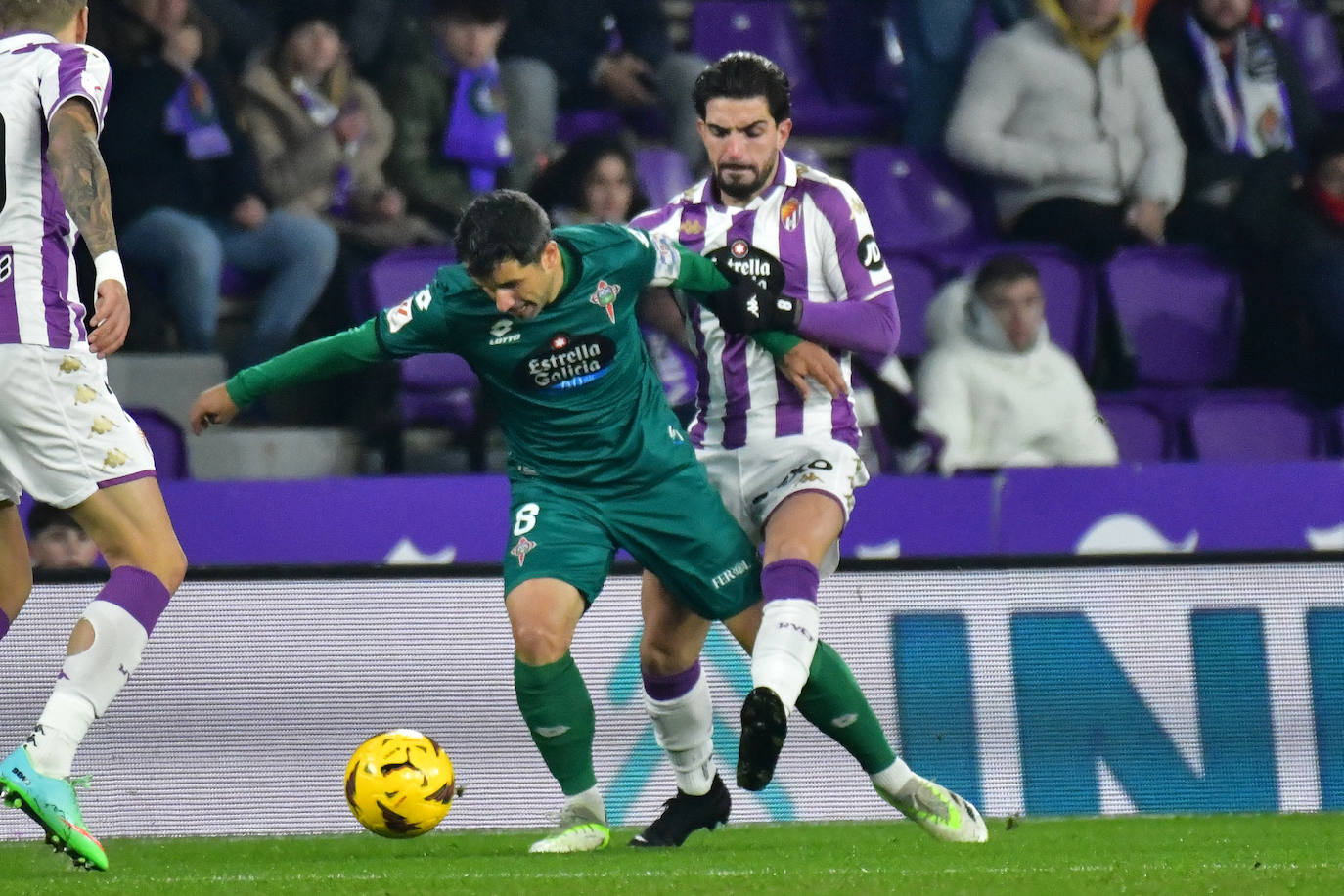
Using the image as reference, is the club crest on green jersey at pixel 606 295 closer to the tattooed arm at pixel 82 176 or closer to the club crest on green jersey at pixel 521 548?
the club crest on green jersey at pixel 521 548

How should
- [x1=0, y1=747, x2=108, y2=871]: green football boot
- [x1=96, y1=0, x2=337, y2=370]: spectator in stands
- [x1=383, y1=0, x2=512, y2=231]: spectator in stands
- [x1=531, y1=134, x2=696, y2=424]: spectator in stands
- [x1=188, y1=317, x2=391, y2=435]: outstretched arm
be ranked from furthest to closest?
[x1=383, y1=0, x2=512, y2=231]: spectator in stands < [x1=96, y1=0, x2=337, y2=370]: spectator in stands < [x1=531, y1=134, x2=696, y2=424]: spectator in stands < [x1=188, y1=317, x2=391, y2=435]: outstretched arm < [x1=0, y1=747, x2=108, y2=871]: green football boot

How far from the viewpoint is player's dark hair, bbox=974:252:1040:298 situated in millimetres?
8016

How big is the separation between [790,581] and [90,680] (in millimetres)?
1602

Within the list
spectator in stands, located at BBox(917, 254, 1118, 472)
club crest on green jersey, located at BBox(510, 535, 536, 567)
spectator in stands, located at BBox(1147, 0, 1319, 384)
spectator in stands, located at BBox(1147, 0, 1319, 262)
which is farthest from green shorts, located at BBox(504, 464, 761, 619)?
spectator in stands, located at BBox(1147, 0, 1319, 262)

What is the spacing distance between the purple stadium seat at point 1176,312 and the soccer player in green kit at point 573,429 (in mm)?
4130

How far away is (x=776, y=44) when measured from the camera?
32.2 feet

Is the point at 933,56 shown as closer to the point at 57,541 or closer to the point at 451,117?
the point at 451,117

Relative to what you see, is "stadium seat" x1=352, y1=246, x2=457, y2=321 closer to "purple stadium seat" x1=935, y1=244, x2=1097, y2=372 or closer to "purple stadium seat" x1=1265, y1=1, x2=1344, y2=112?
"purple stadium seat" x1=935, y1=244, x2=1097, y2=372

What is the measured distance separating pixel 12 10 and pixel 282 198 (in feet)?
12.4

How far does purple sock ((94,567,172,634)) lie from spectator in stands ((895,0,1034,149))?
5661mm

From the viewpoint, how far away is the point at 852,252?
17.2ft

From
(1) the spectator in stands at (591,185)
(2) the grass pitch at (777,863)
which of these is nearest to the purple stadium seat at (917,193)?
(1) the spectator in stands at (591,185)

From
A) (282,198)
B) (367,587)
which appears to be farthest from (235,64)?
(367,587)

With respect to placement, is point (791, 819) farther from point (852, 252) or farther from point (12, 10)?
point (12, 10)
